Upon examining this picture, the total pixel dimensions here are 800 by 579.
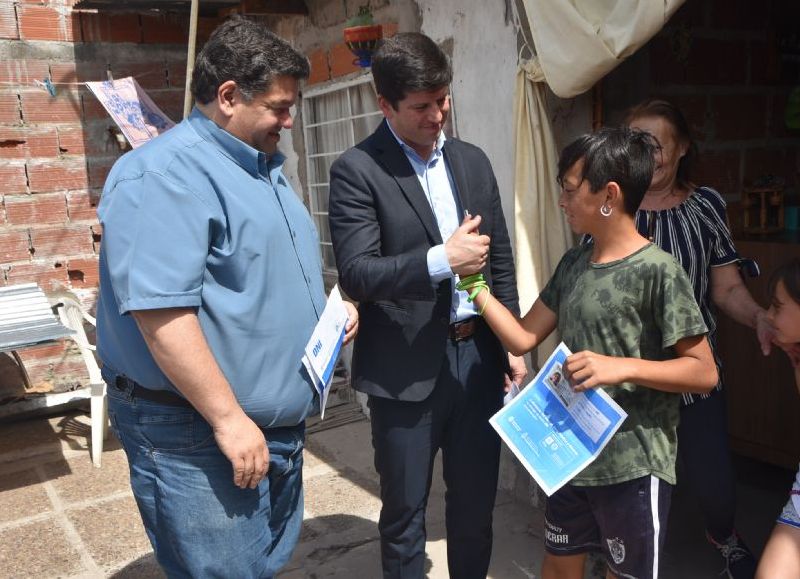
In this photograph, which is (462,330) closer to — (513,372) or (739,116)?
(513,372)

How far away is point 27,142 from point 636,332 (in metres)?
4.96

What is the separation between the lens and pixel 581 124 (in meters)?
3.30

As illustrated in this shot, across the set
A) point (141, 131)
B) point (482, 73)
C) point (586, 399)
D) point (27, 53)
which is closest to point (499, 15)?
point (482, 73)

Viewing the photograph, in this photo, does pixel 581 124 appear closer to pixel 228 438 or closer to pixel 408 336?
pixel 408 336

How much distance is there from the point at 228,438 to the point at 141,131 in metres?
4.06

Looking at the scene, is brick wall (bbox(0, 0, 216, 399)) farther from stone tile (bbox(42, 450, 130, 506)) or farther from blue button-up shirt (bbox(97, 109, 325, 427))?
blue button-up shirt (bbox(97, 109, 325, 427))

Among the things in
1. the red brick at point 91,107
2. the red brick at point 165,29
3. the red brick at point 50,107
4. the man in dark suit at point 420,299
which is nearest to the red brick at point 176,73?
the red brick at point 165,29

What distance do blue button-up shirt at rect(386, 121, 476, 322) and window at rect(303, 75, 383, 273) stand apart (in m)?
2.32

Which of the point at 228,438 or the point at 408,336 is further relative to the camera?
the point at 408,336

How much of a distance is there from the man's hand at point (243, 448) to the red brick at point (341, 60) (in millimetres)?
3389

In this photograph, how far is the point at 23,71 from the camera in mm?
5449

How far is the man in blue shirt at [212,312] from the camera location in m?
1.77

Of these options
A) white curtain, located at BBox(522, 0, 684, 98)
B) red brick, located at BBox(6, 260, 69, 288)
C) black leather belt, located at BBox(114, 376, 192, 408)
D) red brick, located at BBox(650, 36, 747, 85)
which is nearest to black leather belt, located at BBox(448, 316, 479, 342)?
black leather belt, located at BBox(114, 376, 192, 408)

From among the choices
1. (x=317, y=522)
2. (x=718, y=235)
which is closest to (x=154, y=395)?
(x=718, y=235)
